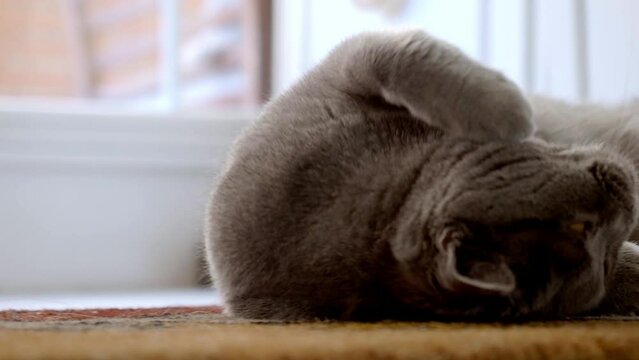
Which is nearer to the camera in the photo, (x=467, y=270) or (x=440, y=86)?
(x=467, y=270)

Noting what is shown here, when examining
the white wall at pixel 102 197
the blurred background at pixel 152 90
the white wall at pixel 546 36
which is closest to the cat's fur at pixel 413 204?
the white wall at pixel 546 36

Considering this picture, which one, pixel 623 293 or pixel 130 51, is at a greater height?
pixel 130 51

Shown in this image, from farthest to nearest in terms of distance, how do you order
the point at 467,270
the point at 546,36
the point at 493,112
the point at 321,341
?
the point at 546,36
the point at 493,112
the point at 467,270
the point at 321,341

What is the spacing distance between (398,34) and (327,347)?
53 cm

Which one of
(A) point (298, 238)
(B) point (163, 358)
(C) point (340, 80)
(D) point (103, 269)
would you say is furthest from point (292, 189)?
(D) point (103, 269)

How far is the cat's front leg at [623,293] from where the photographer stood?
1.12 meters

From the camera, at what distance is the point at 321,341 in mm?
777

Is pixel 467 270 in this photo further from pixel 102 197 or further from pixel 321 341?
pixel 102 197

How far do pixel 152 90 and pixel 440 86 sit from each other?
5.17ft

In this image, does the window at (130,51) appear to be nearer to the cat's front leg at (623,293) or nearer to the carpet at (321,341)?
the cat's front leg at (623,293)

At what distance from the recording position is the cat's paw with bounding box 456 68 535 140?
1.08m

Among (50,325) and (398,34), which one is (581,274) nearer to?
(398,34)

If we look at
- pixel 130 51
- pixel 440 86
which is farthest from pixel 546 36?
pixel 130 51

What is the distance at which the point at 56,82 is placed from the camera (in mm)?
2562
